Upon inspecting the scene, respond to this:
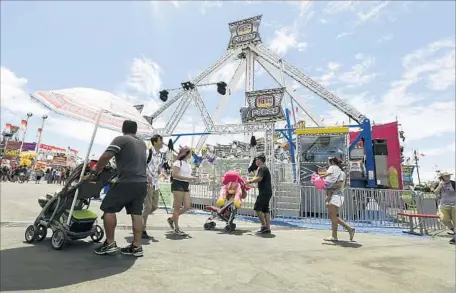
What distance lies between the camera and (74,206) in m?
4.24

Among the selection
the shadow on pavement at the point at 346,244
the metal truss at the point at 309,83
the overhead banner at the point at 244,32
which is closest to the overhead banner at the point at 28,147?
the overhead banner at the point at 244,32

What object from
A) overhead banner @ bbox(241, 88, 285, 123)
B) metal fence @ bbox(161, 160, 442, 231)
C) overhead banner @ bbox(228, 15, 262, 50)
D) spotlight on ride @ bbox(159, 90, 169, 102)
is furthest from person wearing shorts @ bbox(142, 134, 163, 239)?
spotlight on ride @ bbox(159, 90, 169, 102)

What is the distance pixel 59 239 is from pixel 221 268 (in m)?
2.25

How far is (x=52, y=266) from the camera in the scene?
3.24m

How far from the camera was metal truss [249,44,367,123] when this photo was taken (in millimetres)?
27984

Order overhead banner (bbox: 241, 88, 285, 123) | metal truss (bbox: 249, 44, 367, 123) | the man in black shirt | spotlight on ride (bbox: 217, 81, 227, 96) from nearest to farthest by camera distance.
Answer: the man in black shirt < overhead banner (bbox: 241, 88, 285, 123) < metal truss (bbox: 249, 44, 367, 123) < spotlight on ride (bbox: 217, 81, 227, 96)

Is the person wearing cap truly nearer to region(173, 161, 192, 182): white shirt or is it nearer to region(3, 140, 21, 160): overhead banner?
region(173, 161, 192, 182): white shirt

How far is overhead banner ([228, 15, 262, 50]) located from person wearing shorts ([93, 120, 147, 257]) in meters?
39.5

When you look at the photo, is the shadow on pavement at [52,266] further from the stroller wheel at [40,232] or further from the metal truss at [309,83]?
the metal truss at [309,83]

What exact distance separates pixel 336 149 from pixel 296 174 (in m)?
2.23

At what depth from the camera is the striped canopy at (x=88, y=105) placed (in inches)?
166

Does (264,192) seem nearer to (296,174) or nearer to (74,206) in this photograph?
(74,206)

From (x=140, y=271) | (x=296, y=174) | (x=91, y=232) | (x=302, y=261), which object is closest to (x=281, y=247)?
(x=302, y=261)

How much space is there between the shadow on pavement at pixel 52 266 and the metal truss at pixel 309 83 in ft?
81.4
